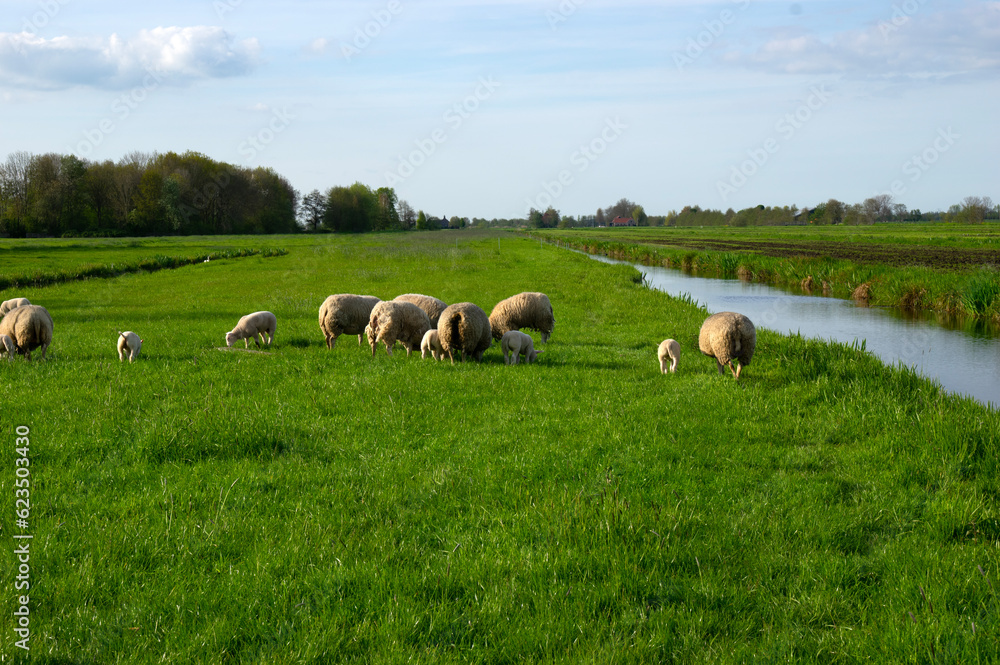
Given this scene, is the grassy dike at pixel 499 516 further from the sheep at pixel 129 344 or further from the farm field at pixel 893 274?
the farm field at pixel 893 274

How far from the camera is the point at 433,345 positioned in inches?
532

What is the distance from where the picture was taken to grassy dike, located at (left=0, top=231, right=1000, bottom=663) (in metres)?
4.21

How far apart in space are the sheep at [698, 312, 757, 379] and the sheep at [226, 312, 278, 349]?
10.5 meters

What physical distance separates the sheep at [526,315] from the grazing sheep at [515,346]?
3.64 m

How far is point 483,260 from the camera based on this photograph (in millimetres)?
48062

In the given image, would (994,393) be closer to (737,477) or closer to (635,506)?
(737,477)

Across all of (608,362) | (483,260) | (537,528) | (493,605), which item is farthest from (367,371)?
(483,260)

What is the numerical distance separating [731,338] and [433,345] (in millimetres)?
6009

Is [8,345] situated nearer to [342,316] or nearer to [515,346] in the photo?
[342,316]

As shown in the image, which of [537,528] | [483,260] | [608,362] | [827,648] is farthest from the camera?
[483,260]

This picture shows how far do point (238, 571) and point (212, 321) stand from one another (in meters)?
16.5

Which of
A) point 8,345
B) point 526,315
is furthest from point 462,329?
point 8,345

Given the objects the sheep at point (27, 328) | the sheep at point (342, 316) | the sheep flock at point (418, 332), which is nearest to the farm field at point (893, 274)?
the sheep flock at point (418, 332)

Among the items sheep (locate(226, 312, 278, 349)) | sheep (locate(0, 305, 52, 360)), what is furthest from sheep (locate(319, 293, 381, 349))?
sheep (locate(0, 305, 52, 360))
